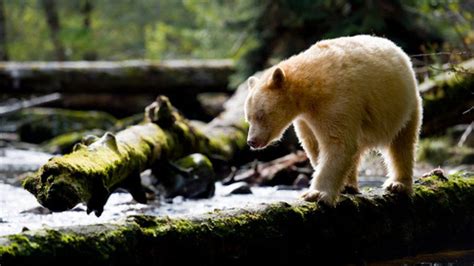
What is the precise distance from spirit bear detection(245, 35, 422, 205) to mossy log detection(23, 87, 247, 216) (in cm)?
143

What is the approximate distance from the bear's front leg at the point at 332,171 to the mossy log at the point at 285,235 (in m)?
0.09

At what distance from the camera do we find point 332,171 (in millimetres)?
4918

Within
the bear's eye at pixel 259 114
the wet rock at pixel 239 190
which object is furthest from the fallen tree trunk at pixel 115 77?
the bear's eye at pixel 259 114

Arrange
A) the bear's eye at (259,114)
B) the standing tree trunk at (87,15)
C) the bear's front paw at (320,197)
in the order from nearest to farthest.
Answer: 1. the bear's front paw at (320,197)
2. the bear's eye at (259,114)
3. the standing tree trunk at (87,15)

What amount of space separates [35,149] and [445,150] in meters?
7.66

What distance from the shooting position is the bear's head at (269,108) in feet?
16.7

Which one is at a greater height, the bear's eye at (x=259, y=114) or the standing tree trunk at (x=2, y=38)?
the bear's eye at (x=259, y=114)

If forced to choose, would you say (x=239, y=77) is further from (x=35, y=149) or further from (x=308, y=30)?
(x=35, y=149)

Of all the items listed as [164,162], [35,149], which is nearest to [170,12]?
[35,149]

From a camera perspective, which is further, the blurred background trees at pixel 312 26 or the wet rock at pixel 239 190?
the blurred background trees at pixel 312 26

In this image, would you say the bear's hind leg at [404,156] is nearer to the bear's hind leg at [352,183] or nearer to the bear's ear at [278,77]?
the bear's hind leg at [352,183]

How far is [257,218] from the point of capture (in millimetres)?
4398

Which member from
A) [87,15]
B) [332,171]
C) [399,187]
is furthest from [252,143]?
[87,15]

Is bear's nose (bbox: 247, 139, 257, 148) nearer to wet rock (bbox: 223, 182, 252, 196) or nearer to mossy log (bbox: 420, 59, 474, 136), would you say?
wet rock (bbox: 223, 182, 252, 196)
